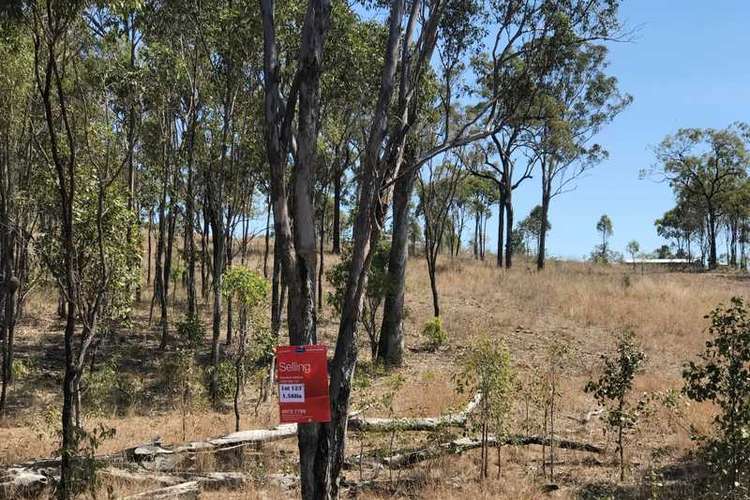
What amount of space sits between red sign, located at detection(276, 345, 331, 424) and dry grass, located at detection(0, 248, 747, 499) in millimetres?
2611

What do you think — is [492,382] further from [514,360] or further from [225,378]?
[514,360]

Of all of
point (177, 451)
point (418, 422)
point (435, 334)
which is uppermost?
point (435, 334)

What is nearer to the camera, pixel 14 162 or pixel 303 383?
pixel 303 383

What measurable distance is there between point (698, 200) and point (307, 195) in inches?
1832

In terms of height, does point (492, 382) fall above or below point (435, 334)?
above

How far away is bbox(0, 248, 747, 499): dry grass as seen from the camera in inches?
315

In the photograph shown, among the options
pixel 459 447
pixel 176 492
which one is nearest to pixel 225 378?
pixel 176 492

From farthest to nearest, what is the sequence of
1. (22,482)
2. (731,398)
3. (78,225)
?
(78,225) < (22,482) < (731,398)

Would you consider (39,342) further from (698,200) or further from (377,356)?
(698,200)

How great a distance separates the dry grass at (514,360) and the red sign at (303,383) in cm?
261

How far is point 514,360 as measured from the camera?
50.3 feet

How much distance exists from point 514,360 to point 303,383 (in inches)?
441

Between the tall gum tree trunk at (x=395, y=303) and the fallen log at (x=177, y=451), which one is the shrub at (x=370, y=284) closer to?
the tall gum tree trunk at (x=395, y=303)

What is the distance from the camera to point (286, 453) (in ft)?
29.0
